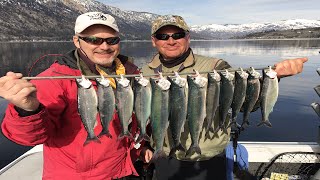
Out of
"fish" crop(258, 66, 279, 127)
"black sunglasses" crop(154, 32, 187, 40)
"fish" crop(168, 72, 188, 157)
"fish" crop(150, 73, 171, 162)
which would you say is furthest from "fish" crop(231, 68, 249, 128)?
"black sunglasses" crop(154, 32, 187, 40)

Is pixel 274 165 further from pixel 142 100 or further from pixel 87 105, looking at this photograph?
pixel 87 105

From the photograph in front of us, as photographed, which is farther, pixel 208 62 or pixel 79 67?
pixel 208 62

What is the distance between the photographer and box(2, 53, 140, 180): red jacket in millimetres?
3828

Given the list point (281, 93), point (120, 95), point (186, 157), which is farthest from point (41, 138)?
point (281, 93)

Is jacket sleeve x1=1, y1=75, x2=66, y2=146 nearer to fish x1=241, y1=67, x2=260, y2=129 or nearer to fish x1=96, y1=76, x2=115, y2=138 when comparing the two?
fish x1=96, y1=76, x2=115, y2=138

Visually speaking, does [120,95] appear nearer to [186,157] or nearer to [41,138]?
[41,138]

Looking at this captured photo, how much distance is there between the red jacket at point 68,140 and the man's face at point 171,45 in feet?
5.26

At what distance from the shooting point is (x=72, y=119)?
4.12 meters

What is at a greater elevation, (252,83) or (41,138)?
(252,83)

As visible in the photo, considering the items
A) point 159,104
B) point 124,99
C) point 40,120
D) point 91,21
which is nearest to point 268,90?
point 159,104

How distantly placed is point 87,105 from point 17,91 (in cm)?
85

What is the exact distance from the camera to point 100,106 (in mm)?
3863

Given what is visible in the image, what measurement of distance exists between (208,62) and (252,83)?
1.07 m

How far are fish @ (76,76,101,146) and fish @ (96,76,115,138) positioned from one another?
7cm
